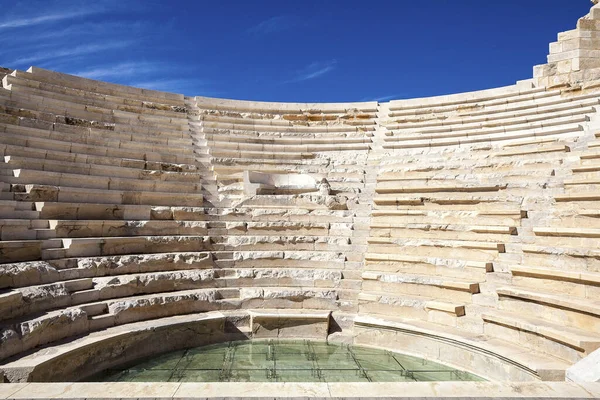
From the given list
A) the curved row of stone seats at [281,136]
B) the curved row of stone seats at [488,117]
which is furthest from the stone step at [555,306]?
the curved row of stone seats at [488,117]

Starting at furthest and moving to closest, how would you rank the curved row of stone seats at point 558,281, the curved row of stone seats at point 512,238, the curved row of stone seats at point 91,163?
the curved row of stone seats at point 91,163 < the curved row of stone seats at point 512,238 < the curved row of stone seats at point 558,281

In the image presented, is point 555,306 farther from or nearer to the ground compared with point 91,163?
nearer to the ground

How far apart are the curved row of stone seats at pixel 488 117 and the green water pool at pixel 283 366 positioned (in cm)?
680

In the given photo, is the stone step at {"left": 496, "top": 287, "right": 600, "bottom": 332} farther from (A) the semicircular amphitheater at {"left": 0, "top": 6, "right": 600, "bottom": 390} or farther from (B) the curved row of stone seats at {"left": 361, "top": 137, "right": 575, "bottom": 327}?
(B) the curved row of stone seats at {"left": 361, "top": 137, "right": 575, "bottom": 327}

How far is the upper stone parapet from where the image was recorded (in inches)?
476

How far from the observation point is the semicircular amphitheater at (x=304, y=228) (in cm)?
638

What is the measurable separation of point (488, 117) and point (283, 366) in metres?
8.93

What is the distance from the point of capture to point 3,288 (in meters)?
6.31

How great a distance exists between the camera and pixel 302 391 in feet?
13.7

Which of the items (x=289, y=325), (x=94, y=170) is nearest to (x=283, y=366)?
(x=289, y=325)

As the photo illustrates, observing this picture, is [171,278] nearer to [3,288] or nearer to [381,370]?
[3,288]

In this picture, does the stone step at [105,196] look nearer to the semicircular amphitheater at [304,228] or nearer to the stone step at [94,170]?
the semicircular amphitheater at [304,228]

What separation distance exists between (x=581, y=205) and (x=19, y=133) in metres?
10.2

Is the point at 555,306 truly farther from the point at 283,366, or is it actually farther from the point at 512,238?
the point at 283,366
